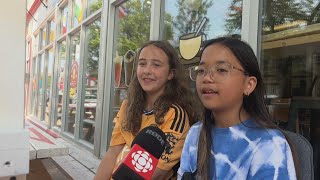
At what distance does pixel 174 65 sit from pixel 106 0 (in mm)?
3520

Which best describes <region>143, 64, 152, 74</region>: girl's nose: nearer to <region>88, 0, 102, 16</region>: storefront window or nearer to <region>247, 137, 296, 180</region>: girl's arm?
<region>247, 137, 296, 180</region>: girl's arm

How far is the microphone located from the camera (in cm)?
127

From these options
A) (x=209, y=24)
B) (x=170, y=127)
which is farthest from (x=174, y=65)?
(x=209, y=24)

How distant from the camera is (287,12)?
255 centimetres

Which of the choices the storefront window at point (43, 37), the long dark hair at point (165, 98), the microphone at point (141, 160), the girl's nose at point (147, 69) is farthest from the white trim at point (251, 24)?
the storefront window at point (43, 37)

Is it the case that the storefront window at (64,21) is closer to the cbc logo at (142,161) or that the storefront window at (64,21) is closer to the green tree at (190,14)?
the green tree at (190,14)

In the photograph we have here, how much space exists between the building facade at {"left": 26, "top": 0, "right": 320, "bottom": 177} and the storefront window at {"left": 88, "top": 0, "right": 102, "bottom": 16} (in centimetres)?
2

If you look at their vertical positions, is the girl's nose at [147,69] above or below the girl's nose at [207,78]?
above

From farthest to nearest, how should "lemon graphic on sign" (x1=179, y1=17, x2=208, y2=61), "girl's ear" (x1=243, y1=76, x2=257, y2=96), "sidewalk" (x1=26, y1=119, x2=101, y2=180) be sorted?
"sidewalk" (x1=26, y1=119, x2=101, y2=180) < "lemon graphic on sign" (x1=179, y1=17, x2=208, y2=61) < "girl's ear" (x1=243, y1=76, x2=257, y2=96)

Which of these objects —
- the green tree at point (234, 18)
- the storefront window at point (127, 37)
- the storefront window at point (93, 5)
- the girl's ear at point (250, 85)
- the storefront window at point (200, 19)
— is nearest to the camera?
the girl's ear at point (250, 85)

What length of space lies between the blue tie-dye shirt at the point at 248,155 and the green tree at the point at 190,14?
2033 mm

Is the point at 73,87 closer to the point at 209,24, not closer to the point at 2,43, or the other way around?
the point at 209,24

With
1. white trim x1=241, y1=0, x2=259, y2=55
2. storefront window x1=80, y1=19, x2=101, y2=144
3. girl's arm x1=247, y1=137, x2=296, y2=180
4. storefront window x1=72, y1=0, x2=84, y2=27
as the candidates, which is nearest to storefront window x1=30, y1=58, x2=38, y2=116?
storefront window x1=72, y1=0, x2=84, y2=27

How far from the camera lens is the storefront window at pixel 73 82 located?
682 centimetres
